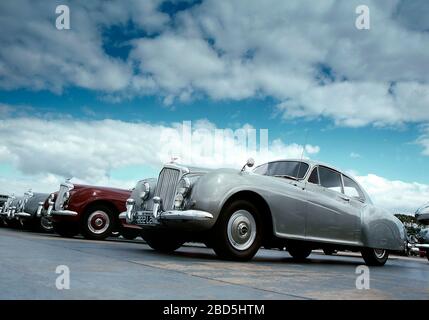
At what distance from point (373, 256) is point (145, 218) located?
12.5 ft

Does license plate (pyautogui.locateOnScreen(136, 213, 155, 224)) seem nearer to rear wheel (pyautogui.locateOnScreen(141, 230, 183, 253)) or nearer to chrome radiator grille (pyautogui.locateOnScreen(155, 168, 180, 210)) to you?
chrome radiator grille (pyautogui.locateOnScreen(155, 168, 180, 210))

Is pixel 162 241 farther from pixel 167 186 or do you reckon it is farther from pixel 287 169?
pixel 287 169

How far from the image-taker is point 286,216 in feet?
20.2

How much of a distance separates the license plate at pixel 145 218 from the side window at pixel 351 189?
323cm

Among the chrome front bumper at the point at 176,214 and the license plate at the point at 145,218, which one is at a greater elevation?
the chrome front bumper at the point at 176,214

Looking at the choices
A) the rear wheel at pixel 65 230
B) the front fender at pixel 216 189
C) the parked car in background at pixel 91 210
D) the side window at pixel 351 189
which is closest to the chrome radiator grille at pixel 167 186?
the front fender at pixel 216 189

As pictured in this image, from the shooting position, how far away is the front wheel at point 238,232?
220 inches

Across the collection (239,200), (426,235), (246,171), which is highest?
(246,171)

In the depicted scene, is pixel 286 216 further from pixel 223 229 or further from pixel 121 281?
pixel 121 281

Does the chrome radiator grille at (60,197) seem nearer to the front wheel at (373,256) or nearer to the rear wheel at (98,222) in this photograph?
the rear wheel at (98,222)

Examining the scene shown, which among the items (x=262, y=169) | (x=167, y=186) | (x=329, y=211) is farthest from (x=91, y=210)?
(x=329, y=211)

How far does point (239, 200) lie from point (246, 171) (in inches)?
Answer: 20.0

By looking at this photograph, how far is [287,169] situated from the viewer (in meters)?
7.13
